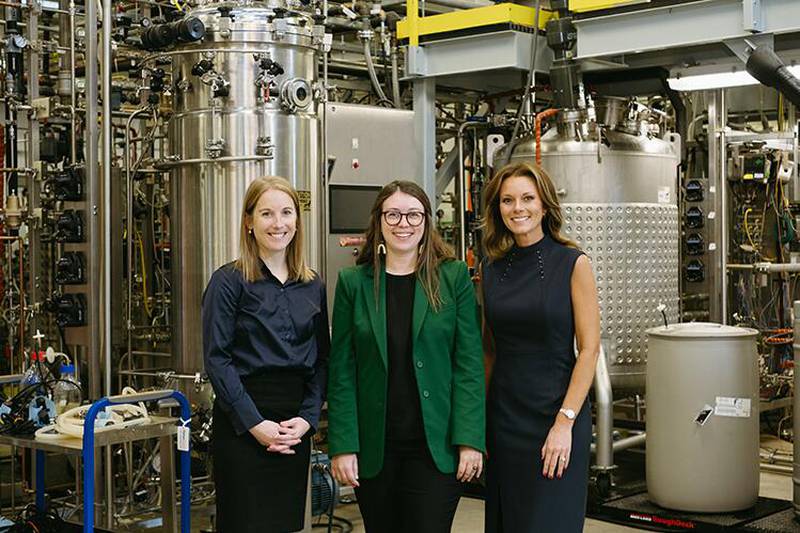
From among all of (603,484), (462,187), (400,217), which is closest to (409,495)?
(400,217)

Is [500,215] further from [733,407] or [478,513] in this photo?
[478,513]

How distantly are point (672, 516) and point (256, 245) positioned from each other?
105 inches

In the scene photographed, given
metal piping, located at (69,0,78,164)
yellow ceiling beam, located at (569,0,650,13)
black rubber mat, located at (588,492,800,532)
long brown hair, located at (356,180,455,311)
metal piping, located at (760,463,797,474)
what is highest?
yellow ceiling beam, located at (569,0,650,13)

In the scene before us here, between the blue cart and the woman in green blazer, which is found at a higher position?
the woman in green blazer

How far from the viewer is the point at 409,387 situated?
2.73 metres

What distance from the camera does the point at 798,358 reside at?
453 centimetres

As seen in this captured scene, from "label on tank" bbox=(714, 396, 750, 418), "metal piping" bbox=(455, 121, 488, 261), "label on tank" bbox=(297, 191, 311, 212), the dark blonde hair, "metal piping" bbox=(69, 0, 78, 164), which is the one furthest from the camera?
"metal piping" bbox=(455, 121, 488, 261)

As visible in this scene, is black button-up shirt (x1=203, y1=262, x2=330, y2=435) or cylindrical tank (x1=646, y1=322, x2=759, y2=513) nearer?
black button-up shirt (x1=203, y1=262, x2=330, y2=435)

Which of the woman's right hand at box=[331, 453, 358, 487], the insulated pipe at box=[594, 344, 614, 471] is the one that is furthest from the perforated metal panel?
the woman's right hand at box=[331, 453, 358, 487]

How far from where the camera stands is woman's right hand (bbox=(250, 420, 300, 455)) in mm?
2863

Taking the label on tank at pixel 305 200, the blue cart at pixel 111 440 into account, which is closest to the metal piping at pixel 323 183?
the label on tank at pixel 305 200

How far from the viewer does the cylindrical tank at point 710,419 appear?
4.76 m

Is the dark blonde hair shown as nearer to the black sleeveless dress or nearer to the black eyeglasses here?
the black eyeglasses

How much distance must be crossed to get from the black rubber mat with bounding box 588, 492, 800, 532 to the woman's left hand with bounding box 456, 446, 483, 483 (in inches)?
90.1
